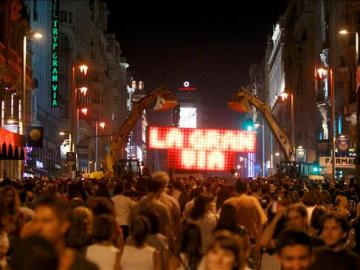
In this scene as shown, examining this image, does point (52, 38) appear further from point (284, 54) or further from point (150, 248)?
point (150, 248)

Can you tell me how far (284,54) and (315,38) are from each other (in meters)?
29.6

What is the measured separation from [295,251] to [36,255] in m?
2.50

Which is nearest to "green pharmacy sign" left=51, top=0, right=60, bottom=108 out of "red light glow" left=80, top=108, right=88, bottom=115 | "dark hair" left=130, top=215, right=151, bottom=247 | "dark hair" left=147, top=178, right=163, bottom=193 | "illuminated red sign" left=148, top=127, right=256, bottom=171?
"red light glow" left=80, top=108, right=88, bottom=115

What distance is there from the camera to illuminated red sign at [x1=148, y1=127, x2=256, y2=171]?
40875 millimetres

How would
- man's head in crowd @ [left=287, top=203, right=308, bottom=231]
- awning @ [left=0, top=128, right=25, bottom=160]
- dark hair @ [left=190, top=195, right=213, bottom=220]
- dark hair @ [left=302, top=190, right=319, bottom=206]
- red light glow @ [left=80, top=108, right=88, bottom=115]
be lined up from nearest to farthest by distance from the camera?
man's head in crowd @ [left=287, top=203, right=308, bottom=231]
dark hair @ [left=190, top=195, right=213, bottom=220]
dark hair @ [left=302, top=190, right=319, bottom=206]
awning @ [left=0, top=128, right=25, bottom=160]
red light glow @ [left=80, top=108, right=88, bottom=115]

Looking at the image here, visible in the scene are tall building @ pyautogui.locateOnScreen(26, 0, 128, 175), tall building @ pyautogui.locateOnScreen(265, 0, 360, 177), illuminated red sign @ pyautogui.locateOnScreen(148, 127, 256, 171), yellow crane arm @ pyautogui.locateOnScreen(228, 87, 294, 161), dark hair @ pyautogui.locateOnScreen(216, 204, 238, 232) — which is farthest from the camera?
tall building @ pyautogui.locateOnScreen(26, 0, 128, 175)

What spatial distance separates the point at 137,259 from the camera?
30.3 ft

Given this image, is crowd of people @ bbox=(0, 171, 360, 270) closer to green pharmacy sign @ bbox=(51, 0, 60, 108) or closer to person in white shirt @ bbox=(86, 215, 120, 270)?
person in white shirt @ bbox=(86, 215, 120, 270)

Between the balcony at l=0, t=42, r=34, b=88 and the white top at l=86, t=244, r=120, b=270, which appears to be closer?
the white top at l=86, t=244, r=120, b=270

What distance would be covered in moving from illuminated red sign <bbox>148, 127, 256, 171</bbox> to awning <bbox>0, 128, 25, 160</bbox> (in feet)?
25.2

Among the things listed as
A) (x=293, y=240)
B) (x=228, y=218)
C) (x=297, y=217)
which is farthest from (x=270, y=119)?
(x=293, y=240)

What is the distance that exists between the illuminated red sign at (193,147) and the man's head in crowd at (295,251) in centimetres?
3389

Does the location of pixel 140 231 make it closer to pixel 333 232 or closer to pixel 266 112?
pixel 333 232

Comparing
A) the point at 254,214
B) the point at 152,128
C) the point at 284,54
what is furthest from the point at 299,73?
the point at 254,214
